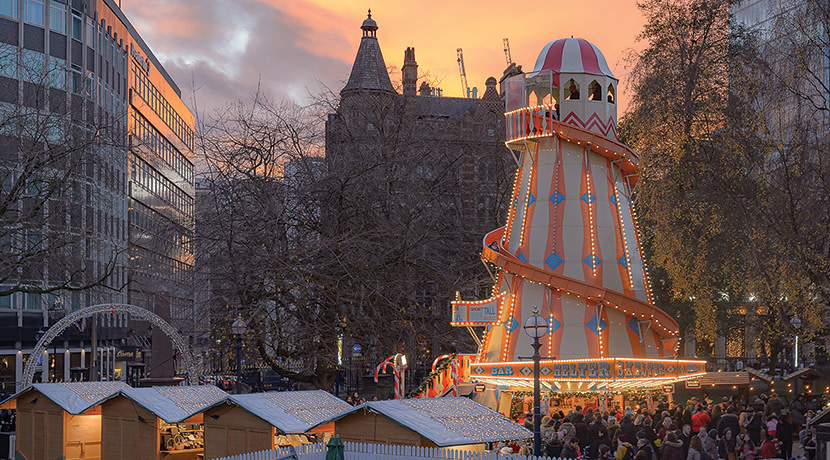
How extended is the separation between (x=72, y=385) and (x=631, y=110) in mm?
25923

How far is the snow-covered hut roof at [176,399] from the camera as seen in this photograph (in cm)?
2419

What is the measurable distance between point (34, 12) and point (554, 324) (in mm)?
37936

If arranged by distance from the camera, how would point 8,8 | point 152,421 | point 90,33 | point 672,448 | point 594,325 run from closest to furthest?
point 672,448 < point 152,421 < point 594,325 < point 8,8 < point 90,33

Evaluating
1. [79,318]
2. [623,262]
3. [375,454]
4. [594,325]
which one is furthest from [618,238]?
[79,318]

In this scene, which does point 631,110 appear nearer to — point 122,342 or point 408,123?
point 408,123

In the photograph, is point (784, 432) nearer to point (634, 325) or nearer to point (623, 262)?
point (634, 325)

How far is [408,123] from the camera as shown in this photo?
45094mm

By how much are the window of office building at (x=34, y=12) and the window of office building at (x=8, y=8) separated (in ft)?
4.10

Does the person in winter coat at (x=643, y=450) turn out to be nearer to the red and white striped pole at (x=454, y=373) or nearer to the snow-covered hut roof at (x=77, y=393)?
the snow-covered hut roof at (x=77, y=393)

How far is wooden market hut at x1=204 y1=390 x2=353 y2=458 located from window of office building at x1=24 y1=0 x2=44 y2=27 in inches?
1563

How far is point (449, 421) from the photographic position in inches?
800

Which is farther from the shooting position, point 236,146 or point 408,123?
point 408,123

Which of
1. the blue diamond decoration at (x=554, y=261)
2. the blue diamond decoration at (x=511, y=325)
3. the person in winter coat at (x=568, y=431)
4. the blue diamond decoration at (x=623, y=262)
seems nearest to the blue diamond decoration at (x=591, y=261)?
the blue diamond decoration at (x=554, y=261)

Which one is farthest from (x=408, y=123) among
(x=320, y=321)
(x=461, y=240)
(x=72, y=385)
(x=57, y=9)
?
(x=57, y=9)
